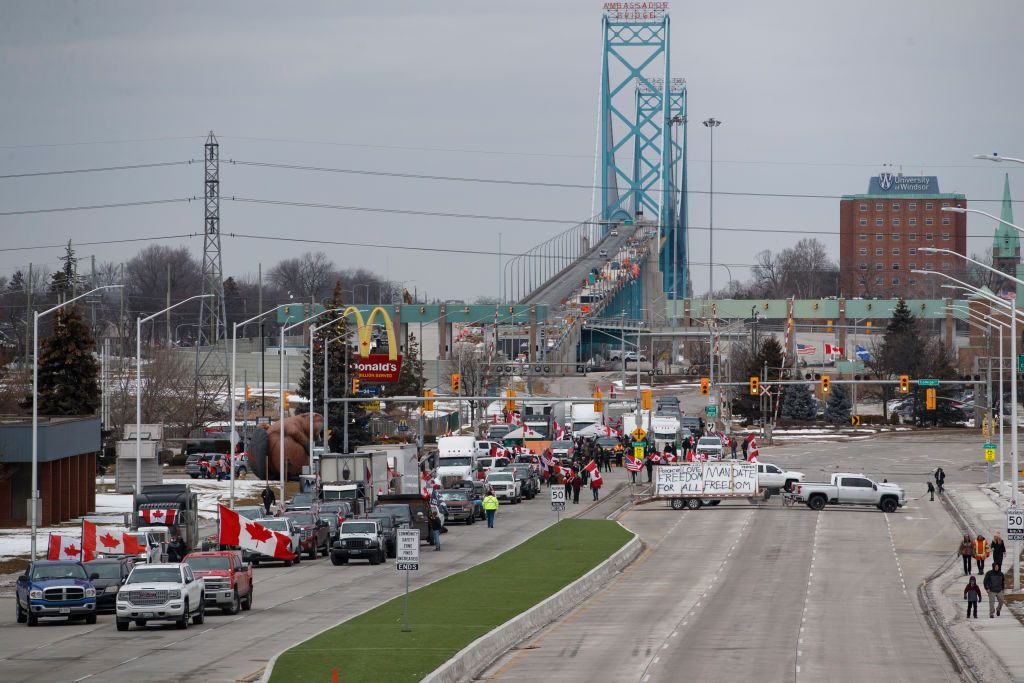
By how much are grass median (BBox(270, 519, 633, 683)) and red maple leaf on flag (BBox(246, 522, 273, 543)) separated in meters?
4.55

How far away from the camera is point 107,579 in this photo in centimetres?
3616

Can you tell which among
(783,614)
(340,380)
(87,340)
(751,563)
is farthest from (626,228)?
(783,614)

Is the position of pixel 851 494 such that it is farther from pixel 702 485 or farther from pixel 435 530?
pixel 435 530

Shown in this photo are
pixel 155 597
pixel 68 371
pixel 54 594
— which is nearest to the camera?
pixel 155 597

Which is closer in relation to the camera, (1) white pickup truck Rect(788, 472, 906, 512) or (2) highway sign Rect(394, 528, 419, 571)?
(2) highway sign Rect(394, 528, 419, 571)

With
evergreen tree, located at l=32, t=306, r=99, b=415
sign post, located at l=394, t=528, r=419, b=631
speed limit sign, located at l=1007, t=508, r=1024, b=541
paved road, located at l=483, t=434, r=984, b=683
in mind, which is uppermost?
evergreen tree, located at l=32, t=306, r=99, b=415

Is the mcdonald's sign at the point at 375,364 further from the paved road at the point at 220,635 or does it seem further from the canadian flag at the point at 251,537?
the canadian flag at the point at 251,537

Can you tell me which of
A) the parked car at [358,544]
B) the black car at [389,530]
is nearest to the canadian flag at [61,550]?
the parked car at [358,544]

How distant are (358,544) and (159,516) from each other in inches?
245

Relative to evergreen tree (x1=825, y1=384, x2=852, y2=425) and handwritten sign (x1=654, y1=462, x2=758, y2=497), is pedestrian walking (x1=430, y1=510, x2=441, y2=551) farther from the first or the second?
evergreen tree (x1=825, y1=384, x2=852, y2=425)

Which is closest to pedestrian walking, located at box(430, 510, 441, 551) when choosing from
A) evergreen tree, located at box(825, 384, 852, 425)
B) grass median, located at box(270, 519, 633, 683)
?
grass median, located at box(270, 519, 633, 683)

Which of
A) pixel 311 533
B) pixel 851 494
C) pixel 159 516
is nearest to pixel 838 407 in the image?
pixel 851 494

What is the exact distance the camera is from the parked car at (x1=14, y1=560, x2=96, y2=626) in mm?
33875

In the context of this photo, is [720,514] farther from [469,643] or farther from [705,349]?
[705,349]
